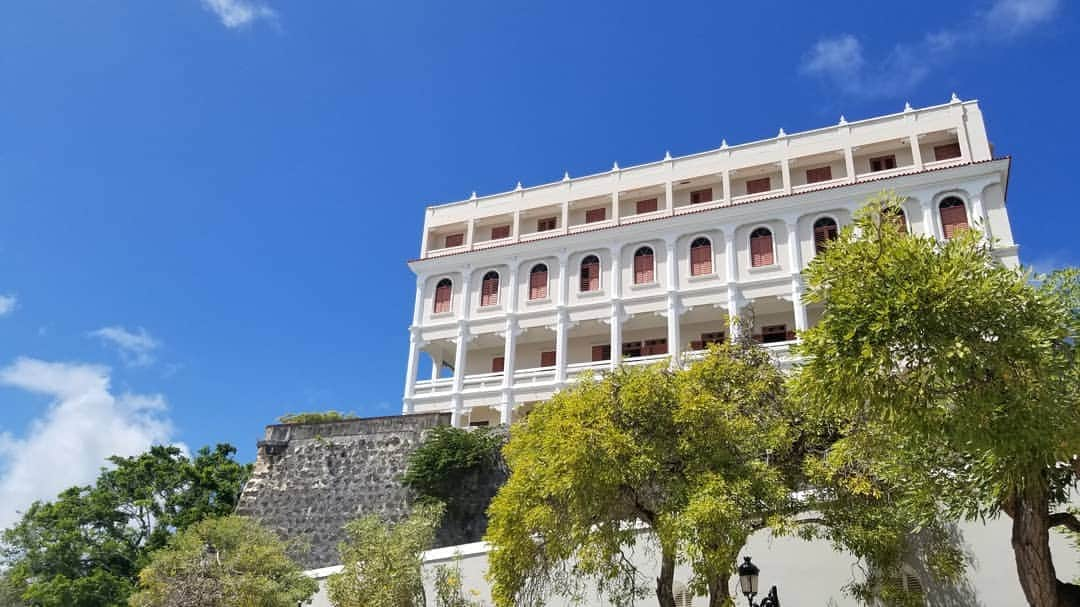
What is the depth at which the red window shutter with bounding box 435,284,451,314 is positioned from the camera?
33219 millimetres

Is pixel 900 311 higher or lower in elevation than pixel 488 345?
lower

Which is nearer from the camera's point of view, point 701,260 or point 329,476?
point 329,476

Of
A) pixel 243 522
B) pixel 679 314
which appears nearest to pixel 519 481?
pixel 243 522

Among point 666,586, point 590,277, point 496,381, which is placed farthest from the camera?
point 590,277

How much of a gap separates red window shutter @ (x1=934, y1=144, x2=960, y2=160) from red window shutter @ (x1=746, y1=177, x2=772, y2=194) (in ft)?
20.6

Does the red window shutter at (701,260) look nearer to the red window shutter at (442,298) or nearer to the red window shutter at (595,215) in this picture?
the red window shutter at (595,215)

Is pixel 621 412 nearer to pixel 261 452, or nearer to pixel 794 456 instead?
pixel 794 456

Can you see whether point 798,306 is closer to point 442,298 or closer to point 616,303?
point 616,303

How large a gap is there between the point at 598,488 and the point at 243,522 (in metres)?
10.9

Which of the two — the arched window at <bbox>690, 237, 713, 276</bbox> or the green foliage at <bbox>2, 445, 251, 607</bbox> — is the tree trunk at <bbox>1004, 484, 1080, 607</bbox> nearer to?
the arched window at <bbox>690, 237, 713, 276</bbox>

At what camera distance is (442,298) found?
110 feet

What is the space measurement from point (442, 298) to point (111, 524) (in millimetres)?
16137

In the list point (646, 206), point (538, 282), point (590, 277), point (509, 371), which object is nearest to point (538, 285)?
point (538, 282)

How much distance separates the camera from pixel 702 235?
30.1 meters
